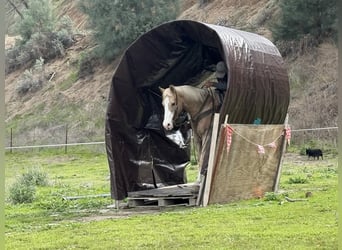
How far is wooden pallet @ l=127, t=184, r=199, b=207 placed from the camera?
10672 mm

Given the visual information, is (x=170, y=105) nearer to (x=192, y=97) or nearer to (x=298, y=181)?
(x=192, y=97)

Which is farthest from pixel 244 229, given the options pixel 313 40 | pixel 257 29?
pixel 257 29

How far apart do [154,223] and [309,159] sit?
13953 mm

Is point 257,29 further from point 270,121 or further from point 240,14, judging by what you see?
point 270,121

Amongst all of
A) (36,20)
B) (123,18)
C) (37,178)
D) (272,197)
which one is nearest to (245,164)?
(272,197)

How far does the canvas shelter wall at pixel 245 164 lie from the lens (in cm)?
1041

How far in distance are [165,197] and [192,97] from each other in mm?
1700

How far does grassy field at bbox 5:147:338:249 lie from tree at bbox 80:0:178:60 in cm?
2780

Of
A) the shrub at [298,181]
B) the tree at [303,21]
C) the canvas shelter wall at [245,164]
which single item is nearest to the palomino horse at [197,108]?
the canvas shelter wall at [245,164]

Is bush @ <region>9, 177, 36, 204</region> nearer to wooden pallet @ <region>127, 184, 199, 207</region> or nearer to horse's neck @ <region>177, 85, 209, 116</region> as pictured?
wooden pallet @ <region>127, 184, 199, 207</region>

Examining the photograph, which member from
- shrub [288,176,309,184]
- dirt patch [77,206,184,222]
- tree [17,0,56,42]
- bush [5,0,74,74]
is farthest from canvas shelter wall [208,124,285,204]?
tree [17,0,56,42]

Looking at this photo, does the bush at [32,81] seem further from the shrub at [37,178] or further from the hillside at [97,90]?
the shrub at [37,178]

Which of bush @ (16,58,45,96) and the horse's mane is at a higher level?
the horse's mane

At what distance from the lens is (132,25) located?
40.4 meters
